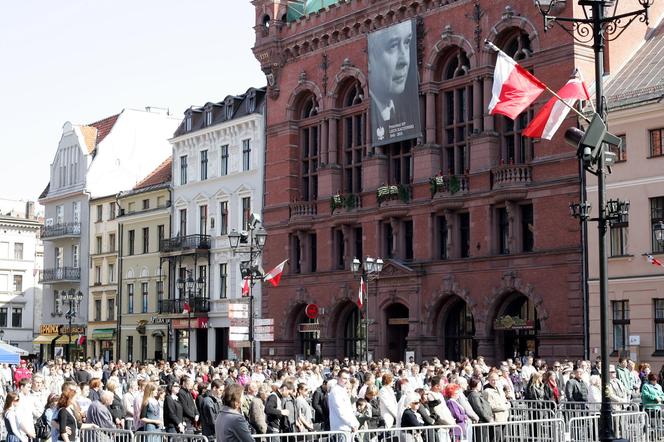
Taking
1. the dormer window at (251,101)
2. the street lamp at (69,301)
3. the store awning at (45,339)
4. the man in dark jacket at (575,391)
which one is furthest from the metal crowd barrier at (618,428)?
the store awning at (45,339)

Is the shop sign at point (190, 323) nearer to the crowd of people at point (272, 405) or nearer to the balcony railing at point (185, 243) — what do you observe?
the balcony railing at point (185, 243)

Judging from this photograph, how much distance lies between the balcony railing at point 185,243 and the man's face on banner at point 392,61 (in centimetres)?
1697

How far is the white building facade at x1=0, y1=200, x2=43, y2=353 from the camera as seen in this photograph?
90.7 meters

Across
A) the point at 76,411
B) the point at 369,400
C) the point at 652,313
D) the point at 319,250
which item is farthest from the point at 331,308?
the point at 76,411

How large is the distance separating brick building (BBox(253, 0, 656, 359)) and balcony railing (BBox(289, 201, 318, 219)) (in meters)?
0.08

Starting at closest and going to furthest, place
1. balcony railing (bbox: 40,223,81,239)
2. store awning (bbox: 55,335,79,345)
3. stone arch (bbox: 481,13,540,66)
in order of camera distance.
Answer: stone arch (bbox: 481,13,540,66) < store awning (bbox: 55,335,79,345) < balcony railing (bbox: 40,223,81,239)

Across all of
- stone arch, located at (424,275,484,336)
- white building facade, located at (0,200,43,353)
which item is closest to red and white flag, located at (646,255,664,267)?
stone arch, located at (424,275,484,336)

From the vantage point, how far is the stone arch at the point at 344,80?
2046 inches

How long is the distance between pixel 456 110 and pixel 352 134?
23.6ft

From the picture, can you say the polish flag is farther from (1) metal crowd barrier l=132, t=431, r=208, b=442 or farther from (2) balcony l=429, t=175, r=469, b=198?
(2) balcony l=429, t=175, r=469, b=198

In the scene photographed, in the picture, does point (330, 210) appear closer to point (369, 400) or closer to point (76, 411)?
point (369, 400)

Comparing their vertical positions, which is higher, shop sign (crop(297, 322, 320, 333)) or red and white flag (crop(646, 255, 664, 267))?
red and white flag (crop(646, 255, 664, 267))

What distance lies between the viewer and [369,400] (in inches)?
875

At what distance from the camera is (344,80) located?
175 feet
